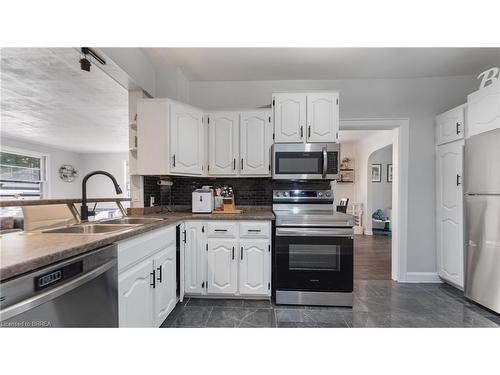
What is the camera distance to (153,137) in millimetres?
2289

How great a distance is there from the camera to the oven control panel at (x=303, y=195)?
2.70 meters

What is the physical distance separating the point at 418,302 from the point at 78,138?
7371mm

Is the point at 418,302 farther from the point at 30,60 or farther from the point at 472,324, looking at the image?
the point at 30,60

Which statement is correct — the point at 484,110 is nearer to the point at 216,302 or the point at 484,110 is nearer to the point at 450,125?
the point at 450,125

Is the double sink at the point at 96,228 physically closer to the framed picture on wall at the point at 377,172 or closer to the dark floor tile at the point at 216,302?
the dark floor tile at the point at 216,302

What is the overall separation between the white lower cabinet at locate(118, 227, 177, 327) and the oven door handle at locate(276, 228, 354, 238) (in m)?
1.02

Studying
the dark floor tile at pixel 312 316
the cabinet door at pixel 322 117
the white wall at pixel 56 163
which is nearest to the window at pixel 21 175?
the white wall at pixel 56 163

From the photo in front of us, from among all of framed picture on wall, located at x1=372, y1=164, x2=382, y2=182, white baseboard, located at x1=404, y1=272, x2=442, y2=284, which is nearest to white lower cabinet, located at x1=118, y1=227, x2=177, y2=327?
white baseboard, located at x1=404, y1=272, x2=442, y2=284

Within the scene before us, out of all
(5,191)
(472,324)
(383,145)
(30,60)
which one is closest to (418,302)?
(472,324)

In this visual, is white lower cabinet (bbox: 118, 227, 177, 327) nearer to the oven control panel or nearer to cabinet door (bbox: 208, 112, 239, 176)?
cabinet door (bbox: 208, 112, 239, 176)

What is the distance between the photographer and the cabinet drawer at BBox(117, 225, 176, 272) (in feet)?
4.03

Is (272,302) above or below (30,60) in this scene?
below

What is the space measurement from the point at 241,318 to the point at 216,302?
38cm
